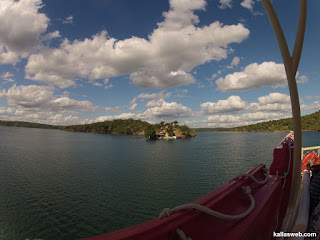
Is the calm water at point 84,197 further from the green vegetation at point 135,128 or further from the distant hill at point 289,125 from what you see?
the distant hill at point 289,125

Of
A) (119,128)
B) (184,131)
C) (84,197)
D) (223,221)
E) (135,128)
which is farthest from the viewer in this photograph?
(119,128)

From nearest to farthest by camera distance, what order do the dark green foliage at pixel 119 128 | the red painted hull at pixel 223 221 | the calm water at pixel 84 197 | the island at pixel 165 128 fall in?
the red painted hull at pixel 223 221, the calm water at pixel 84 197, the island at pixel 165 128, the dark green foliage at pixel 119 128

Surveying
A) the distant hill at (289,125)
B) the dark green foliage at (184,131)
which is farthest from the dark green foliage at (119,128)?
the distant hill at (289,125)

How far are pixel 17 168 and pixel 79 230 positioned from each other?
57.4ft

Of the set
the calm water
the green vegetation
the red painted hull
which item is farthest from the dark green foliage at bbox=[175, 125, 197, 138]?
the red painted hull

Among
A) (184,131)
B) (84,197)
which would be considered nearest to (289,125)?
(184,131)

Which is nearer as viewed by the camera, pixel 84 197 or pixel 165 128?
pixel 84 197

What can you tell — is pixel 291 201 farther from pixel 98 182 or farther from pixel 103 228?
pixel 98 182

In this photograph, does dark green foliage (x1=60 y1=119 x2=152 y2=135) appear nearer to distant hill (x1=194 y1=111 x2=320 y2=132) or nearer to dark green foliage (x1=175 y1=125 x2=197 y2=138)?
dark green foliage (x1=175 y1=125 x2=197 y2=138)

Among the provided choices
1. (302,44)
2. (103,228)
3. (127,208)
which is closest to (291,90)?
(302,44)

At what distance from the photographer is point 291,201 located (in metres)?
2.42

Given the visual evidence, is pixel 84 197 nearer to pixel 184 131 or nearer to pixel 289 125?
pixel 184 131

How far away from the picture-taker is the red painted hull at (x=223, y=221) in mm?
1261

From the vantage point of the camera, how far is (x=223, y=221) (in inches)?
70.3
